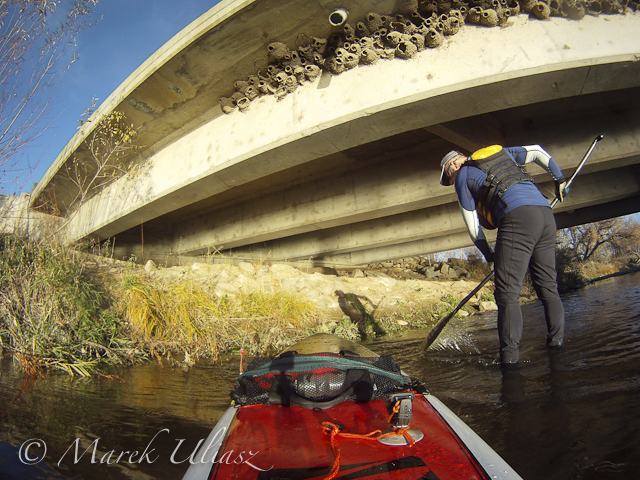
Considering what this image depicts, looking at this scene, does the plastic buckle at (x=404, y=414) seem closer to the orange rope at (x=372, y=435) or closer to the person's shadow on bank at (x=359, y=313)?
the orange rope at (x=372, y=435)

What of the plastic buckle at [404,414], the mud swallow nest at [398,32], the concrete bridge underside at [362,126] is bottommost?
the plastic buckle at [404,414]

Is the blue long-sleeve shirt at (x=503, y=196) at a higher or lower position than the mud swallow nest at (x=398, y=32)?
lower

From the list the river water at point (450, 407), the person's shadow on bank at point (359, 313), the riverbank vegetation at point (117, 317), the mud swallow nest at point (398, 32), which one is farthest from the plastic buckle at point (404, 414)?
the person's shadow on bank at point (359, 313)

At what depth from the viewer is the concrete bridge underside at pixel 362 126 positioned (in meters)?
3.78

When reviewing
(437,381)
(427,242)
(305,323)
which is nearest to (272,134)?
(305,323)

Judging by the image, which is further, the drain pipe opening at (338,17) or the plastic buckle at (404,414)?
the drain pipe opening at (338,17)

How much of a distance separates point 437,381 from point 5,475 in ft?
8.85

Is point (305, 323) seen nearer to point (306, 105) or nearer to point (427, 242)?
point (306, 105)

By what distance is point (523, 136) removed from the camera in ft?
18.6

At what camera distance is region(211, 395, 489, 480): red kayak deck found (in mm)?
1081

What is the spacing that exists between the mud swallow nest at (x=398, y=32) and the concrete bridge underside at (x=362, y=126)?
0.12 meters

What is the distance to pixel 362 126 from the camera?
438cm

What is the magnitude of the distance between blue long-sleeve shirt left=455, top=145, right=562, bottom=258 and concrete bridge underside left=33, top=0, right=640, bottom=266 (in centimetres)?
98

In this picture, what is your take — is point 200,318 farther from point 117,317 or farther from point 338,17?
point 338,17
